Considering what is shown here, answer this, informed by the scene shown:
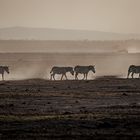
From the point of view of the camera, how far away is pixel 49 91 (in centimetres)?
3712

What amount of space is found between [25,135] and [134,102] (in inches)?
459

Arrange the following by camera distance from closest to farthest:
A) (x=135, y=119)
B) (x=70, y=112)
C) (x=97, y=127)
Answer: (x=97, y=127)
(x=135, y=119)
(x=70, y=112)

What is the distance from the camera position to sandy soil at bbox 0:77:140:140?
826 inches

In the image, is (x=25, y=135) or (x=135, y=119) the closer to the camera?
(x=25, y=135)

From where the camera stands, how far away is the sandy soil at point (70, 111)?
21.0m

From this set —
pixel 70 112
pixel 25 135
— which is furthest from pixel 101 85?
pixel 25 135

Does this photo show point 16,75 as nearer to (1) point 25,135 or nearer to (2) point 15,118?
(2) point 15,118

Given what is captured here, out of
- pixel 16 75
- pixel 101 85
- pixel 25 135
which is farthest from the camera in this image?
pixel 16 75

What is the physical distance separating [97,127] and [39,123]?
2.45 m

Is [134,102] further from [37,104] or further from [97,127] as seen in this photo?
[97,127]

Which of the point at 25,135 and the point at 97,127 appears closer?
the point at 25,135

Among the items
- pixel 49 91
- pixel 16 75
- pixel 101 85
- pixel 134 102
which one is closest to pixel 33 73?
pixel 16 75

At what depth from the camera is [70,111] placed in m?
27.0

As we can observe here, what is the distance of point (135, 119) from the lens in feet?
79.3
